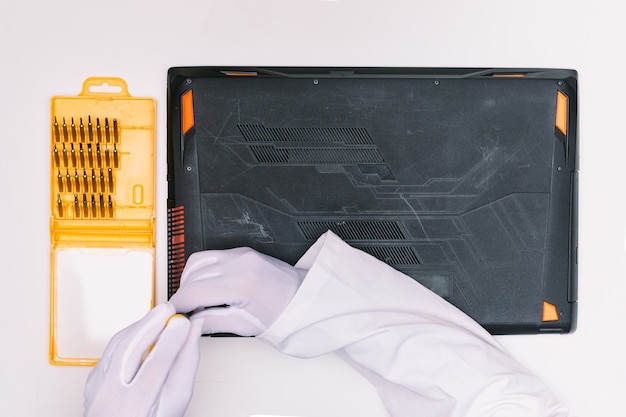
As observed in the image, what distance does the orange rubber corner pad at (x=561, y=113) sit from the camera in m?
0.97

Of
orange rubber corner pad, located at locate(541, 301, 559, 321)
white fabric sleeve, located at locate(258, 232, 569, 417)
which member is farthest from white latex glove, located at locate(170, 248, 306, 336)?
orange rubber corner pad, located at locate(541, 301, 559, 321)

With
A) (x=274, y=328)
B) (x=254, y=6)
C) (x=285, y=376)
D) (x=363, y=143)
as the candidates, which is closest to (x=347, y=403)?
(x=285, y=376)

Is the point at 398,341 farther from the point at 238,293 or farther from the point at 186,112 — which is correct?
the point at 186,112

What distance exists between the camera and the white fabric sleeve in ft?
2.83

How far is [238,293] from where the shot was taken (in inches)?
33.8

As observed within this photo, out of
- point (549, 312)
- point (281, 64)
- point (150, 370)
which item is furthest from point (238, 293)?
point (549, 312)

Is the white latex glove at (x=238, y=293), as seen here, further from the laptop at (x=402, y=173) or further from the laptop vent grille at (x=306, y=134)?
the laptop vent grille at (x=306, y=134)

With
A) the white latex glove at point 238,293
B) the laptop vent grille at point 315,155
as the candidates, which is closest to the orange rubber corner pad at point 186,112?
the laptop vent grille at point 315,155

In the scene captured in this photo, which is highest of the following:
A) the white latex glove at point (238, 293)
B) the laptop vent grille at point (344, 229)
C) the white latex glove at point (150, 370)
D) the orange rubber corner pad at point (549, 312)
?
the laptop vent grille at point (344, 229)

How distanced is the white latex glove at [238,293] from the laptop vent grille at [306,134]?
20cm

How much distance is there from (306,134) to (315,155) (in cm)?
4

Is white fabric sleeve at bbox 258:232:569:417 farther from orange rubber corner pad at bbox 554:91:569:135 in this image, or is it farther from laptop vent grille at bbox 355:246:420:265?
orange rubber corner pad at bbox 554:91:569:135

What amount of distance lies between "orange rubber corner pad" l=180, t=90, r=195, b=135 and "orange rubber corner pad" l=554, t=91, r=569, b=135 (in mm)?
614

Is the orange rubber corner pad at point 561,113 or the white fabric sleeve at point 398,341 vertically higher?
the orange rubber corner pad at point 561,113
